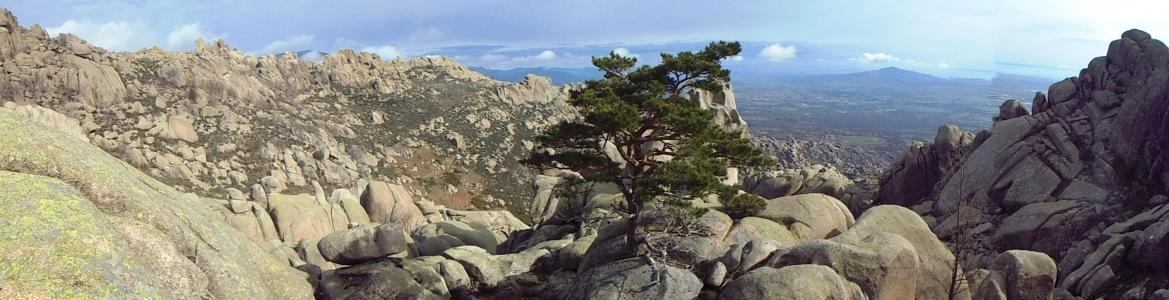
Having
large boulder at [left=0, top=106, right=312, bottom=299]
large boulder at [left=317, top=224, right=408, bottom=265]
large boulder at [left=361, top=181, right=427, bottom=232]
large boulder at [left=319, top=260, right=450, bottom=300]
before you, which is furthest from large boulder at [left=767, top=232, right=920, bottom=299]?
large boulder at [left=361, top=181, right=427, bottom=232]

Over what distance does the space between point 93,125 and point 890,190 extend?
88.3 meters

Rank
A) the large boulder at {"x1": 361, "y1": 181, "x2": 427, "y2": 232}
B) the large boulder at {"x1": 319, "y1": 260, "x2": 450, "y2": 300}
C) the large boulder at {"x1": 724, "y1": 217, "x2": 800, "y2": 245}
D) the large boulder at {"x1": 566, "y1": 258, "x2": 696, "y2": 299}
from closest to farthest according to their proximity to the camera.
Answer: the large boulder at {"x1": 566, "y1": 258, "x2": 696, "y2": 299} < the large boulder at {"x1": 319, "y1": 260, "x2": 450, "y2": 300} < the large boulder at {"x1": 724, "y1": 217, "x2": 800, "y2": 245} < the large boulder at {"x1": 361, "y1": 181, "x2": 427, "y2": 232}

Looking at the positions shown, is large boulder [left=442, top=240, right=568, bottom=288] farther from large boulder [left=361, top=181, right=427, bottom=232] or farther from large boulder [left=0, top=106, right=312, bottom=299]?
large boulder [left=361, top=181, right=427, bottom=232]

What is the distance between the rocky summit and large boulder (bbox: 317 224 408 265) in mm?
116

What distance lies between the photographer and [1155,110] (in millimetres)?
41469

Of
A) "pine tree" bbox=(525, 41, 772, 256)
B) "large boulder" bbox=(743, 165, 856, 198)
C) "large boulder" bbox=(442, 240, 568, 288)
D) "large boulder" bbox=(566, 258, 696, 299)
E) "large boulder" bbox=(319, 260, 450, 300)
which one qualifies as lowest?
"large boulder" bbox=(743, 165, 856, 198)

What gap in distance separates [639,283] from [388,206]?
40465 millimetres

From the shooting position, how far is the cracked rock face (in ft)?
112

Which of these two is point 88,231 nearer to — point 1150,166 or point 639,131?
point 639,131

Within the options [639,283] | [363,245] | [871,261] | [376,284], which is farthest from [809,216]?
[363,245]

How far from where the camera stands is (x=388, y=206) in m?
54.8

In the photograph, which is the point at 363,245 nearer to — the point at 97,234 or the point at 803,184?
the point at 97,234

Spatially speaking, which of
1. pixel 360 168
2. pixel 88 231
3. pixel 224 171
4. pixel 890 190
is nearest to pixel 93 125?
pixel 224 171

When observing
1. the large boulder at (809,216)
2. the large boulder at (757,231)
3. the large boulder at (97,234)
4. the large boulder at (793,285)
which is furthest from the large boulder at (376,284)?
the large boulder at (809,216)
